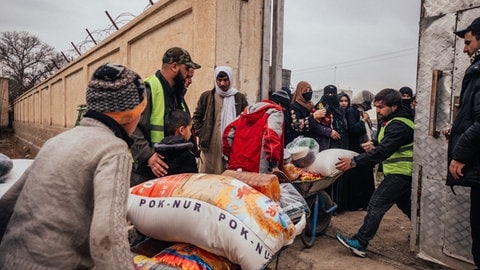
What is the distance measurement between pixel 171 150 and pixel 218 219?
785mm

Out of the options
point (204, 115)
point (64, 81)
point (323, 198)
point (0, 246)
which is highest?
point (64, 81)

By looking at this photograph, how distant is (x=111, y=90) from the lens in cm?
118

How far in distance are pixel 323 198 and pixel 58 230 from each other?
3.10 meters

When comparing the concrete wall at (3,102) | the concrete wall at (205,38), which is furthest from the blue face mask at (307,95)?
the concrete wall at (3,102)

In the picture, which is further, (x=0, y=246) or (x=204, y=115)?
(x=204, y=115)

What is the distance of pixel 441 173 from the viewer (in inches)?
113

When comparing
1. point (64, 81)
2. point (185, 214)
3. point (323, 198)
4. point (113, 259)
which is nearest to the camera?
point (113, 259)

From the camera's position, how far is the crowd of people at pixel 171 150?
1.06 meters

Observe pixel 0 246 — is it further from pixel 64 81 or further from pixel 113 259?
pixel 64 81

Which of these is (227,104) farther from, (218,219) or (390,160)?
(218,219)

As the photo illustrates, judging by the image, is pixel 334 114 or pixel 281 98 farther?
pixel 334 114

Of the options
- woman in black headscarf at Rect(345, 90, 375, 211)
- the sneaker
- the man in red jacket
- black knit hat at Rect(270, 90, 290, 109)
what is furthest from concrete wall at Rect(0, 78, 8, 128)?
the sneaker

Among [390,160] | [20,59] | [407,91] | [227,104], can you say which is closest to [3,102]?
[20,59]

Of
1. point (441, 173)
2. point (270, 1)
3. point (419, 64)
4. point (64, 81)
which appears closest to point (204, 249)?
point (441, 173)
